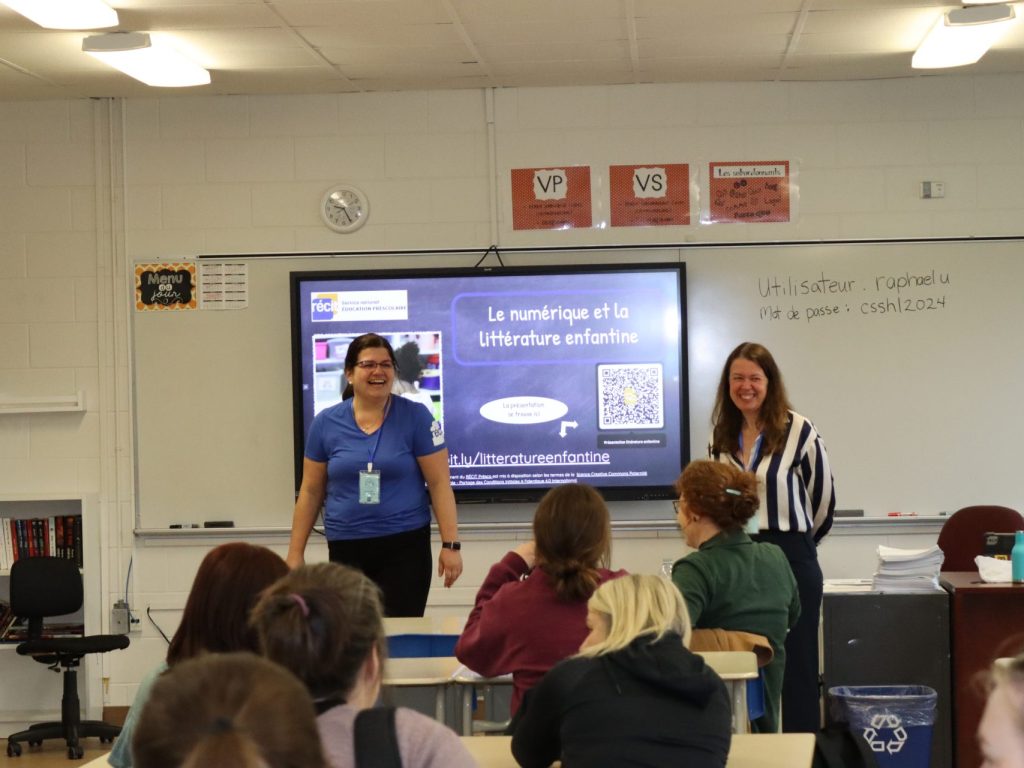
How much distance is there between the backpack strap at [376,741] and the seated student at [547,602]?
1259 millimetres

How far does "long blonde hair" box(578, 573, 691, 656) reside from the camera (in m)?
2.37

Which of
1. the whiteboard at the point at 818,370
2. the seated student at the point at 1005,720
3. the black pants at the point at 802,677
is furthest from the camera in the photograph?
the whiteboard at the point at 818,370

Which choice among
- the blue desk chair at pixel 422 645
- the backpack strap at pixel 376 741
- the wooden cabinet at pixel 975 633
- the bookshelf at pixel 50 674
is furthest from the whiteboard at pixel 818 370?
the backpack strap at pixel 376 741

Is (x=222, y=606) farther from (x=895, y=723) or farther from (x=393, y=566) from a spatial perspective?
(x=895, y=723)

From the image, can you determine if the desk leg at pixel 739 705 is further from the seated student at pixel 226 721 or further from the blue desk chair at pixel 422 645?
the seated student at pixel 226 721

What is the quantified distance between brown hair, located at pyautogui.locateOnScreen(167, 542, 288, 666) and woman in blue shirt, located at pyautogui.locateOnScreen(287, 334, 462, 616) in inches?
86.0

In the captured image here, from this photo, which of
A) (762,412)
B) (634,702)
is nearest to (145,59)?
(762,412)

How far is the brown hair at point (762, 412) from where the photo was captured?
4230mm

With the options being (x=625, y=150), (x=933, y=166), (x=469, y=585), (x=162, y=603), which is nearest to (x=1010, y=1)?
(x=933, y=166)

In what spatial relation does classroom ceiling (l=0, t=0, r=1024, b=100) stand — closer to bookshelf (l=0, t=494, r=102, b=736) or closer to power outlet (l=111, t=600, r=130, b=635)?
bookshelf (l=0, t=494, r=102, b=736)

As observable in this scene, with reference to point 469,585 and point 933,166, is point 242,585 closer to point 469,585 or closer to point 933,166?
point 469,585

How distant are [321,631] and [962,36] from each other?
163 inches

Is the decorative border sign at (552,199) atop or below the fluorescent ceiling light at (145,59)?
below

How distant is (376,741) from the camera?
1.70 metres
